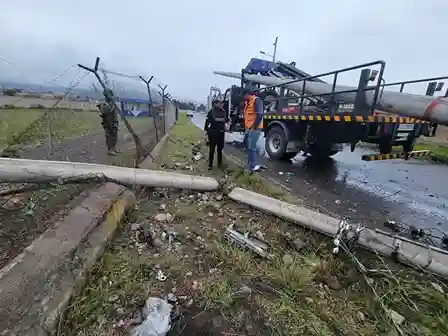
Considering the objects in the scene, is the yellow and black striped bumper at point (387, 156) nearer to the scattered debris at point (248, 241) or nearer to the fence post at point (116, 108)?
the scattered debris at point (248, 241)

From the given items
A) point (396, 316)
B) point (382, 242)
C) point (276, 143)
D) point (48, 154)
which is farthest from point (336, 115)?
point (48, 154)

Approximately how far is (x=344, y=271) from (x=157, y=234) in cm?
184

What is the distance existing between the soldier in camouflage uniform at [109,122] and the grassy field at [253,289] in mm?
3616

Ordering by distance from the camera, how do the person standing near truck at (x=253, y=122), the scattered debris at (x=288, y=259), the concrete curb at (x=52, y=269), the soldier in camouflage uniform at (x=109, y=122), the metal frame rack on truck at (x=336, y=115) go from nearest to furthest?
the concrete curb at (x=52, y=269)
the scattered debris at (x=288, y=259)
the metal frame rack on truck at (x=336, y=115)
the person standing near truck at (x=253, y=122)
the soldier in camouflage uniform at (x=109, y=122)

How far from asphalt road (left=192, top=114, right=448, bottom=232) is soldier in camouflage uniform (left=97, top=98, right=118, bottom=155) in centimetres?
346

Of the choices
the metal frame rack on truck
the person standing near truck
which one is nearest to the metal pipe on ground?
the metal frame rack on truck

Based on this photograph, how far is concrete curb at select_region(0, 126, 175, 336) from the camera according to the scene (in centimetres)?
149

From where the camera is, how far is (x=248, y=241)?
262 cm

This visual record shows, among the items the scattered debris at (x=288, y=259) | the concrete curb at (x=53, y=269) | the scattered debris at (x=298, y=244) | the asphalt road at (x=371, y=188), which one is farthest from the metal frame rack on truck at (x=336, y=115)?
the concrete curb at (x=53, y=269)

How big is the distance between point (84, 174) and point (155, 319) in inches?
81.5

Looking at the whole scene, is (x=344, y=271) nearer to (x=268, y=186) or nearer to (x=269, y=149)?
(x=268, y=186)

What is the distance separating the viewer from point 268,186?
4.34 meters

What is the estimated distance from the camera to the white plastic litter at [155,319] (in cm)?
159

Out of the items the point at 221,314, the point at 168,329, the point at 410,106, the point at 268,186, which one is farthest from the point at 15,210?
the point at 410,106
